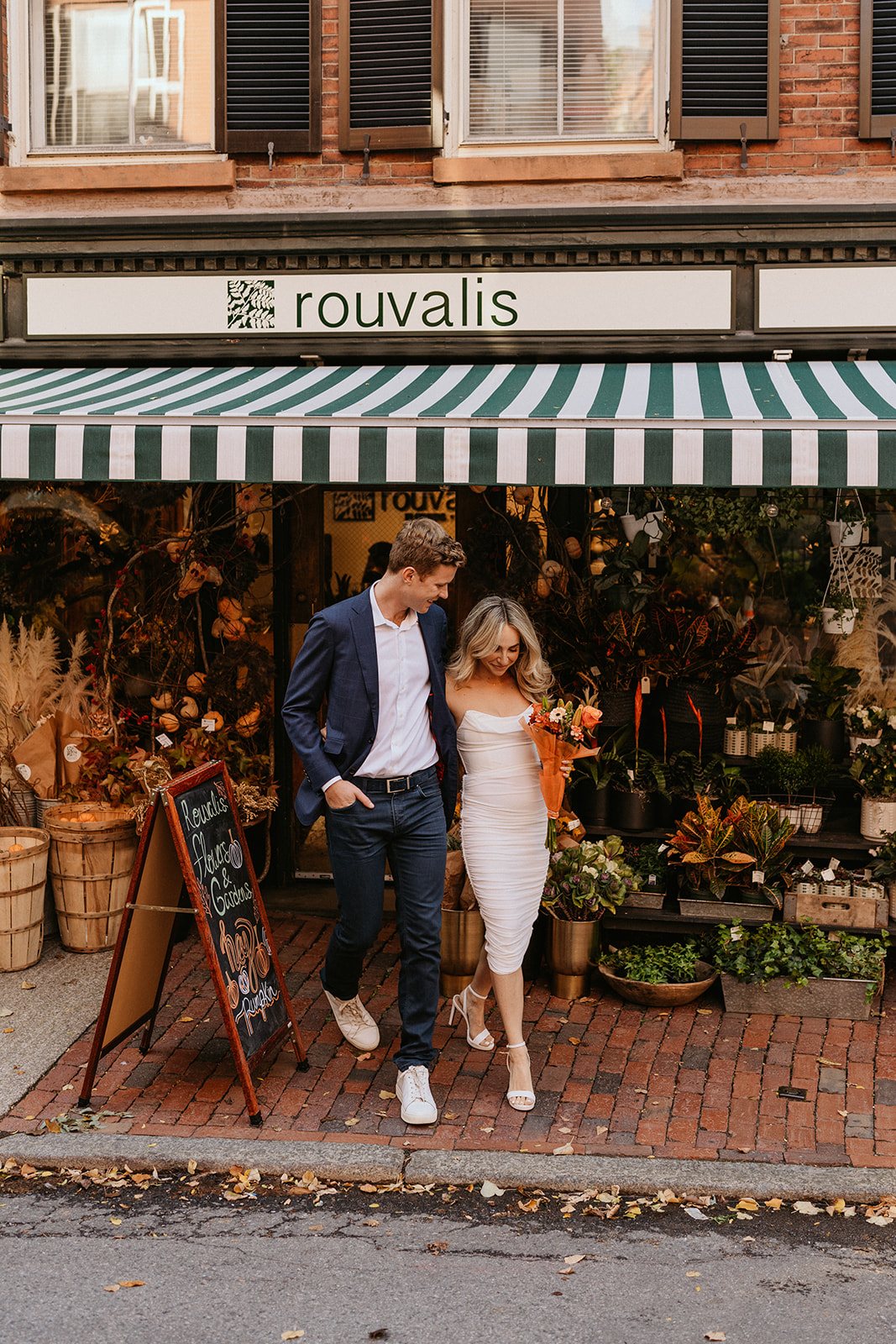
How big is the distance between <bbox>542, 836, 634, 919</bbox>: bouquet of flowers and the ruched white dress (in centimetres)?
107

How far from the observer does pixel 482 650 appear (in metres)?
4.60

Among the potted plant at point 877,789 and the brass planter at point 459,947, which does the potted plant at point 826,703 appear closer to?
the potted plant at point 877,789

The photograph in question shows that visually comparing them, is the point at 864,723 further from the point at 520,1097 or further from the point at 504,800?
the point at 520,1097

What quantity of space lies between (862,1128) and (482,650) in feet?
7.49

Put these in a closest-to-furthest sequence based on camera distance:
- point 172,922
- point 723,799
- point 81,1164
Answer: point 81,1164 → point 172,922 → point 723,799

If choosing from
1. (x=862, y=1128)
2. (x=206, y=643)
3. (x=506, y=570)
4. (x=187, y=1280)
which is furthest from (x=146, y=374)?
(x=862, y=1128)

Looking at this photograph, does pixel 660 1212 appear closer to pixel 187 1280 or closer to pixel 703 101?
pixel 187 1280

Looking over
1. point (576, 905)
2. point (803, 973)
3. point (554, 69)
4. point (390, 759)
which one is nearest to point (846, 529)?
point (803, 973)

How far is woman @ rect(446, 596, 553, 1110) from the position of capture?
182 inches

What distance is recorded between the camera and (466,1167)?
423 cm

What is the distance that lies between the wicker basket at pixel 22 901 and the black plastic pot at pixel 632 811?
2920 millimetres

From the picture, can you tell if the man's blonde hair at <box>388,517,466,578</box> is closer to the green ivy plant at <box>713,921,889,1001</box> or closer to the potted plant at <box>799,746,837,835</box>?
the green ivy plant at <box>713,921,889,1001</box>

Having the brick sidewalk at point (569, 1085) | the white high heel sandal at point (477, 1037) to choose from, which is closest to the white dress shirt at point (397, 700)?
the white high heel sandal at point (477, 1037)

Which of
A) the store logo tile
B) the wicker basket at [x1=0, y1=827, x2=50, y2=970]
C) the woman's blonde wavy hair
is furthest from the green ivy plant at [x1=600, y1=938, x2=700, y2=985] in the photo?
the store logo tile
